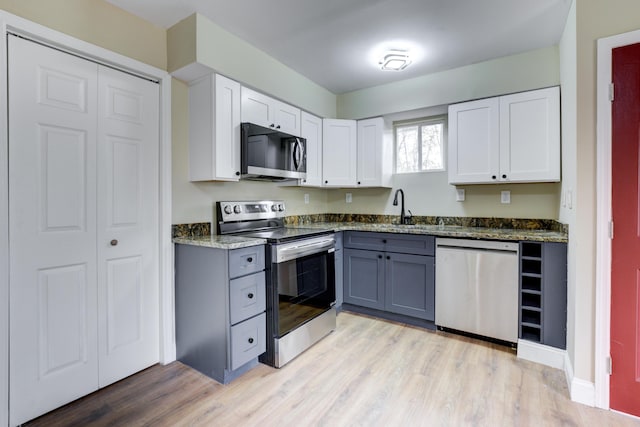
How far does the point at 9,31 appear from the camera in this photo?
5.24 ft

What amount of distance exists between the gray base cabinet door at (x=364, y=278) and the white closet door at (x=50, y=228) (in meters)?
2.16

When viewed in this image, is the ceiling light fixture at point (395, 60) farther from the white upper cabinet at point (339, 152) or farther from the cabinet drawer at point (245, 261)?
the cabinet drawer at point (245, 261)

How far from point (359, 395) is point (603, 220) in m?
1.74

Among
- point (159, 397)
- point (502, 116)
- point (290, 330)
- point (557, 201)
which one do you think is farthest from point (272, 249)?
point (557, 201)

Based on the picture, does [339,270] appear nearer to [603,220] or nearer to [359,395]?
[359,395]

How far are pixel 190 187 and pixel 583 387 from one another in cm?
292

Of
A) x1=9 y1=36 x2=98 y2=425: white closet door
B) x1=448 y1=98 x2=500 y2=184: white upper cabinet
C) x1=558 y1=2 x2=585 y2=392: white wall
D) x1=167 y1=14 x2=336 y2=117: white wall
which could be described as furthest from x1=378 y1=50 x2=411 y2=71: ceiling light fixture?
x1=9 y1=36 x2=98 y2=425: white closet door

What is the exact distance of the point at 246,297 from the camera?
2084 mm

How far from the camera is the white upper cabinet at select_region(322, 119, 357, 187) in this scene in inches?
140

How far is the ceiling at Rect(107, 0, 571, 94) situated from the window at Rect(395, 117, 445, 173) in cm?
70

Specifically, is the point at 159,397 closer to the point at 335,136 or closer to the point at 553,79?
the point at 335,136

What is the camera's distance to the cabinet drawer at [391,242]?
280 centimetres

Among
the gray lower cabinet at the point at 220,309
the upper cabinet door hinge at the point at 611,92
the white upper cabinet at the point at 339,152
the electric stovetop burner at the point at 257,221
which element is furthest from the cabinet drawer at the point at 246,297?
the upper cabinet door hinge at the point at 611,92

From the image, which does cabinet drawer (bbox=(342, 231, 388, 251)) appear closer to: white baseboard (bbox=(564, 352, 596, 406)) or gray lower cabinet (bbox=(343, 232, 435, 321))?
gray lower cabinet (bbox=(343, 232, 435, 321))
